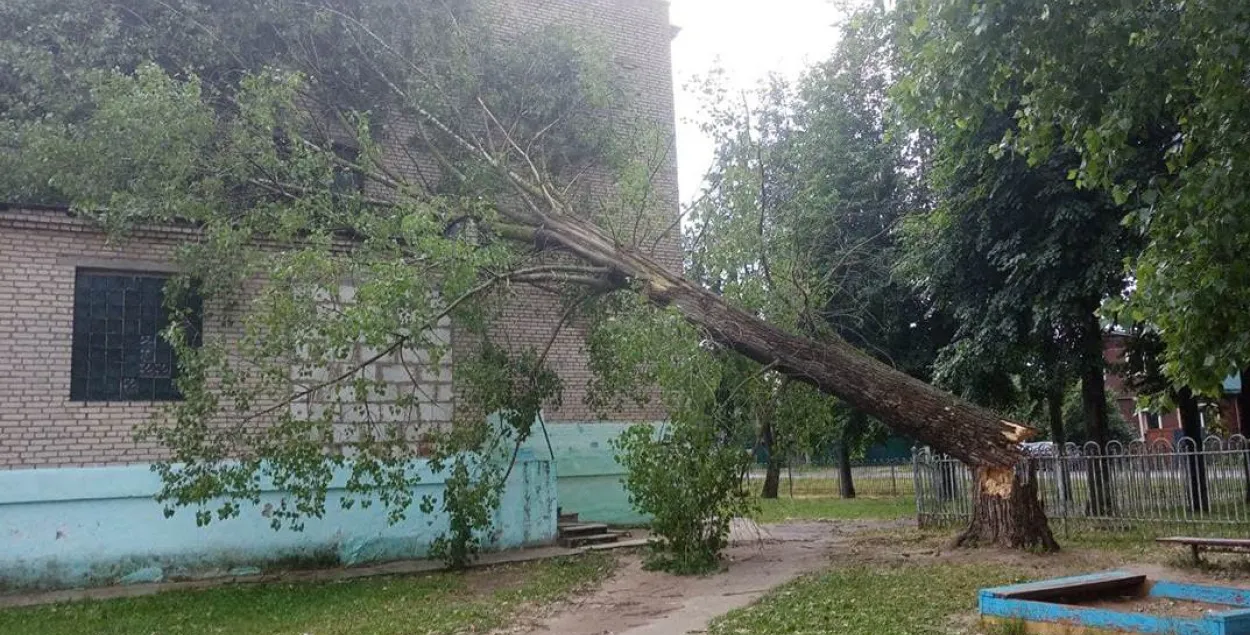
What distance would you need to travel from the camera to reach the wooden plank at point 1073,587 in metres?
7.04

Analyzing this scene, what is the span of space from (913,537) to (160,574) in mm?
9684

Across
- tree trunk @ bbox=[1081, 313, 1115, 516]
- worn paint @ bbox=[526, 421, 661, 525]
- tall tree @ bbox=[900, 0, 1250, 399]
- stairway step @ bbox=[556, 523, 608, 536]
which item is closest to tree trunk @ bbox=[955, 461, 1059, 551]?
tree trunk @ bbox=[1081, 313, 1115, 516]

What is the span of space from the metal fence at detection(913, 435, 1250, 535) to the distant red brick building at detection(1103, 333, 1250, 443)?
360 cm

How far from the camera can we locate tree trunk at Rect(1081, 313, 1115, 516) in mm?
12805

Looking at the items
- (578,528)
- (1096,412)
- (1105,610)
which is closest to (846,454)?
(1096,412)

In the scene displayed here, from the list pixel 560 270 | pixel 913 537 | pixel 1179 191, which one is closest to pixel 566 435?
pixel 560 270

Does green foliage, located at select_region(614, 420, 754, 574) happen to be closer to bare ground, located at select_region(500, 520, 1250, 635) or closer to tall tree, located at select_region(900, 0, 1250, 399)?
bare ground, located at select_region(500, 520, 1250, 635)

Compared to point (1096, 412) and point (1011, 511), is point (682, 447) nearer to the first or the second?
point (1011, 511)

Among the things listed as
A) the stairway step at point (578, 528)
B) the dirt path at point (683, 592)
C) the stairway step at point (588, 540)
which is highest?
the stairway step at point (578, 528)

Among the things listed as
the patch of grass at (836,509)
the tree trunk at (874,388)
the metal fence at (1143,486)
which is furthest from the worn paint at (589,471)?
the metal fence at (1143,486)

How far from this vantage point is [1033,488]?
11164 mm

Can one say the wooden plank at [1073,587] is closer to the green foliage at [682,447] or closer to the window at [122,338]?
the green foliage at [682,447]

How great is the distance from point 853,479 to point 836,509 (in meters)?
8.27

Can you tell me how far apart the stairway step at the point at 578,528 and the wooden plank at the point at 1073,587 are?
761 centimetres
